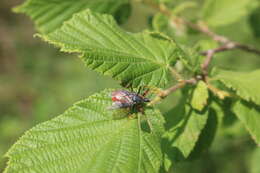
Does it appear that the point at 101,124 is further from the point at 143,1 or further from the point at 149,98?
the point at 143,1

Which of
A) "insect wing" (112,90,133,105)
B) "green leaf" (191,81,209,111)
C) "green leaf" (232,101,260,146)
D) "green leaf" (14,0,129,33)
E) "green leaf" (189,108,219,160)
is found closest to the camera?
"insect wing" (112,90,133,105)

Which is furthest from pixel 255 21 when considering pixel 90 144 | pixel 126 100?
pixel 90 144

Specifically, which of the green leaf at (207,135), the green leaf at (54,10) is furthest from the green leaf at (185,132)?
the green leaf at (54,10)

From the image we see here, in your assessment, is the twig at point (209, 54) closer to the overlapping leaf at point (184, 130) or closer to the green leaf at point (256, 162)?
the overlapping leaf at point (184, 130)

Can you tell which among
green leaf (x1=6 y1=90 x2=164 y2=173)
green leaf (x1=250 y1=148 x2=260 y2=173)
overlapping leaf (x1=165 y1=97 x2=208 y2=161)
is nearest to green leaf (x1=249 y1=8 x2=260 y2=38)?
green leaf (x1=250 y1=148 x2=260 y2=173)

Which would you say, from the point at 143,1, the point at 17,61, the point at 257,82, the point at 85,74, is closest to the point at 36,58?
the point at 17,61

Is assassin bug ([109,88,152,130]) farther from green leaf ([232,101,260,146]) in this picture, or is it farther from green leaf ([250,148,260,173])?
green leaf ([250,148,260,173])
